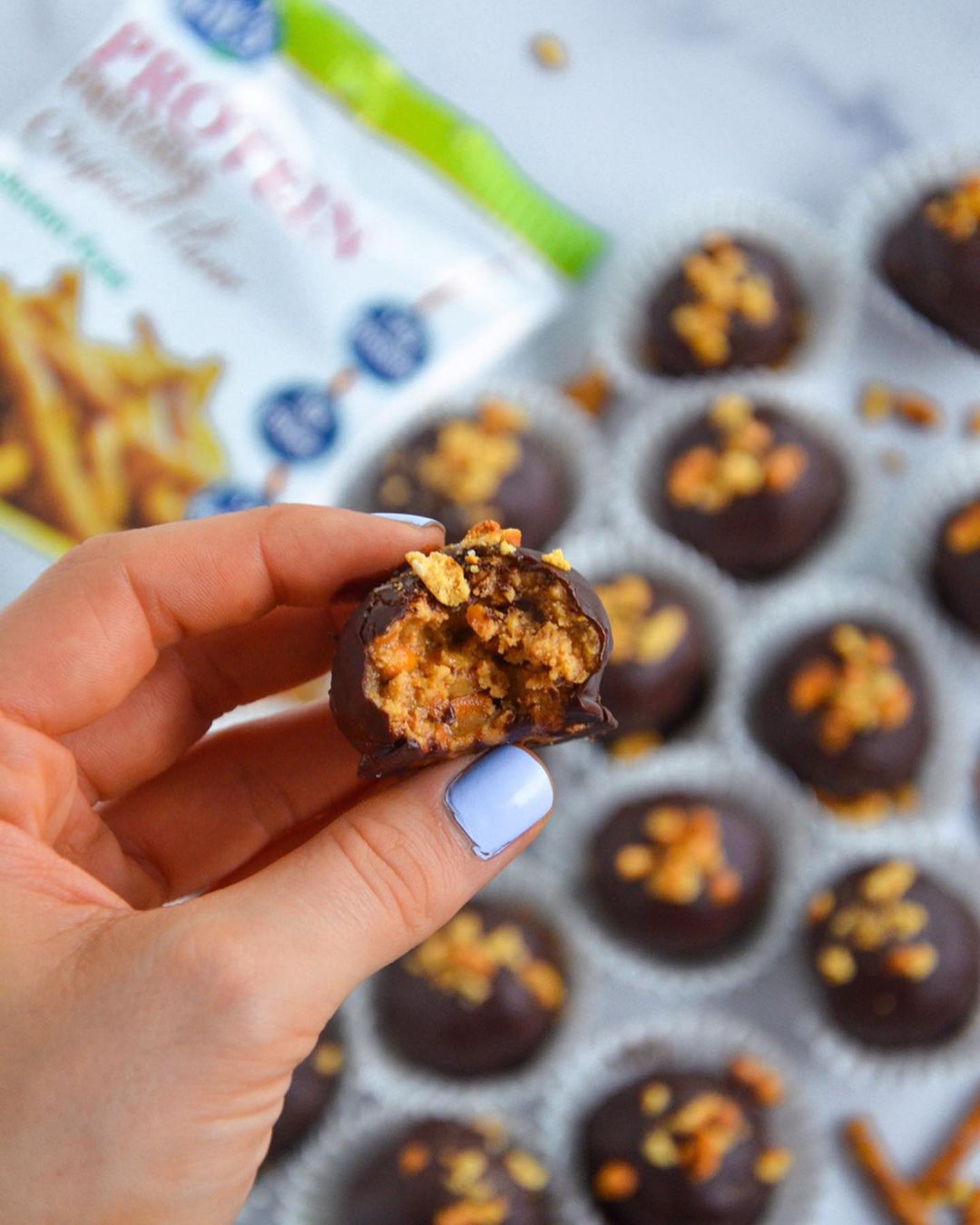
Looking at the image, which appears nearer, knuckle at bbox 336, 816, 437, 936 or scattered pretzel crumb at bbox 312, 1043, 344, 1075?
knuckle at bbox 336, 816, 437, 936

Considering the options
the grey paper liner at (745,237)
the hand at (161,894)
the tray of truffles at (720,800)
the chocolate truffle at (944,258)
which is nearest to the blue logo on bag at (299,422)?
the tray of truffles at (720,800)

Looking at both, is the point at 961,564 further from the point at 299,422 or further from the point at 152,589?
the point at 152,589

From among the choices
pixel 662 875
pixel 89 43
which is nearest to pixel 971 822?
pixel 662 875

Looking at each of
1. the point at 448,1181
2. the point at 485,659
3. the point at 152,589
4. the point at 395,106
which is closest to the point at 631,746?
the point at 448,1181

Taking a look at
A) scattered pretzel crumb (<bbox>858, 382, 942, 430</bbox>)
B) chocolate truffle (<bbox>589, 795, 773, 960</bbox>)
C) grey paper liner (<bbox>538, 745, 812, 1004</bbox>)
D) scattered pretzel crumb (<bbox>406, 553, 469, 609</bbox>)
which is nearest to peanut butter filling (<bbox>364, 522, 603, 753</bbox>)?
scattered pretzel crumb (<bbox>406, 553, 469, 609</bbox>)

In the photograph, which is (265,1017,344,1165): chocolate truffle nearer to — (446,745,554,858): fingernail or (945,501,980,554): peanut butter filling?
(446,745,554,858): fingernail

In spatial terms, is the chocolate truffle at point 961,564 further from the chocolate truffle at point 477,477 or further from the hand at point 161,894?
the hand at point 161,894

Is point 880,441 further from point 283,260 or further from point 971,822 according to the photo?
point 283,260
